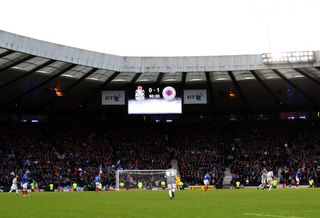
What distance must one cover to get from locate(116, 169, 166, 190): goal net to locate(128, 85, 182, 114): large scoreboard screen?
22.7 feet

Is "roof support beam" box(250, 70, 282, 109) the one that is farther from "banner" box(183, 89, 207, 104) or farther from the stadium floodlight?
"banner" box(183, 89, 207, 104)

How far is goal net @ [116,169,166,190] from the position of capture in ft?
164

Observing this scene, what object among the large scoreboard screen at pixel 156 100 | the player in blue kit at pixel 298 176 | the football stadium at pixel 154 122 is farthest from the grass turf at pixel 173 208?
the player in blue kit at pixel 298 176

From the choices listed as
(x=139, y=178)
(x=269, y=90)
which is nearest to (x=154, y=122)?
(x=139, y=178)

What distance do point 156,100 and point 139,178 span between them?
8.63 meters

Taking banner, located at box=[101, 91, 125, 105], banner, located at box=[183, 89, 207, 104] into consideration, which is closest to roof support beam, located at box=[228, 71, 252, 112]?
banner, located at box=[183, 89, 207, 104]

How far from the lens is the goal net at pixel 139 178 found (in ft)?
164

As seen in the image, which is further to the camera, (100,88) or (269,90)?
(269,90)

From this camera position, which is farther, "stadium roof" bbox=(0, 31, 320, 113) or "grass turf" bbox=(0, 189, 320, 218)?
"stadium roof" bbox=(0, 31, 320, 113)

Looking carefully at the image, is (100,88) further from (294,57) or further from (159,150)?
(294,57)

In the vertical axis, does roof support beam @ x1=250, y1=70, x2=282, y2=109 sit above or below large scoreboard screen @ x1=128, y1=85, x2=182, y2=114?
above

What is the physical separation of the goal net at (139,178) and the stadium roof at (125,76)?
8415 millimetres

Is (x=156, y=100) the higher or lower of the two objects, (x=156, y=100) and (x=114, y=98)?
the lower

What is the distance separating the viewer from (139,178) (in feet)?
165
